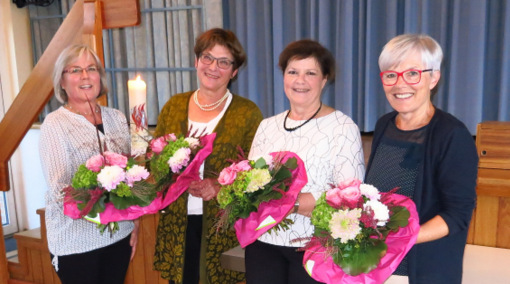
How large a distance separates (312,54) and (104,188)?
2.96ft

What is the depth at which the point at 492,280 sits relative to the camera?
2.17 meters

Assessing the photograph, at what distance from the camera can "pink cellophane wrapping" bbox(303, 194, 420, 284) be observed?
1319mm

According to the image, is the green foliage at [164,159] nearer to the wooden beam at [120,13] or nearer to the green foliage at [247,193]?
the green foliage at [247,193]

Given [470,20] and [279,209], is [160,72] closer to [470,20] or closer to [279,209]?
[470,20]

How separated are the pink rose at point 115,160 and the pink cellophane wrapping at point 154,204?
145 millimetres

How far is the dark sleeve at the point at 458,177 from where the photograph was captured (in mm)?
1395

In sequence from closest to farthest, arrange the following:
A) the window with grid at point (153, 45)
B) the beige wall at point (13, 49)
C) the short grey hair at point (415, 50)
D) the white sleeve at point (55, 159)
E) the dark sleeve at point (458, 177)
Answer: the dark sleeve at point (458, 177)
the short grey hair at point (415, 50)
the white sleeve at point (55, 159)
the window with grid at point (153, 45)
the beige wall at point (13, 49)

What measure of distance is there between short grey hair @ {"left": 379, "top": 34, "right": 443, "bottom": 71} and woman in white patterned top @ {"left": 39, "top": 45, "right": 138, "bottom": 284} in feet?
3.67

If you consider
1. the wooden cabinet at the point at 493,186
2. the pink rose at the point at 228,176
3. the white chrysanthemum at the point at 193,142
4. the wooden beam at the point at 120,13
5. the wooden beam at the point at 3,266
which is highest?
the wooden beam at the point at 120,13

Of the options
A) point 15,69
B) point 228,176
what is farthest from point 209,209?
point 15,69

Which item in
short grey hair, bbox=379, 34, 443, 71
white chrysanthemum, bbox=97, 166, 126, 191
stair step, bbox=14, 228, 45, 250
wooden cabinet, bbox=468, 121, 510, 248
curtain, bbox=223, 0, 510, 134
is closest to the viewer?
short grey hair, bbox=379, 34, 443, 71

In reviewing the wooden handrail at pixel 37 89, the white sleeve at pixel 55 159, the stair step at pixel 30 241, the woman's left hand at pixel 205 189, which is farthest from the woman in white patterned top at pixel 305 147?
the stair step at pixel 30 241

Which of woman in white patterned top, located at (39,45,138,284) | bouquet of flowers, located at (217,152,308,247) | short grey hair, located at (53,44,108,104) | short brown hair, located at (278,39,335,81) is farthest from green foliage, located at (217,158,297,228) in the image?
short grey hair, located at (53,44,108,104)

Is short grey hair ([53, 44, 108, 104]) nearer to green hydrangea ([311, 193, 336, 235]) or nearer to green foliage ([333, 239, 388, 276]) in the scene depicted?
green hydrangea ([311, 193, 336, 235])
